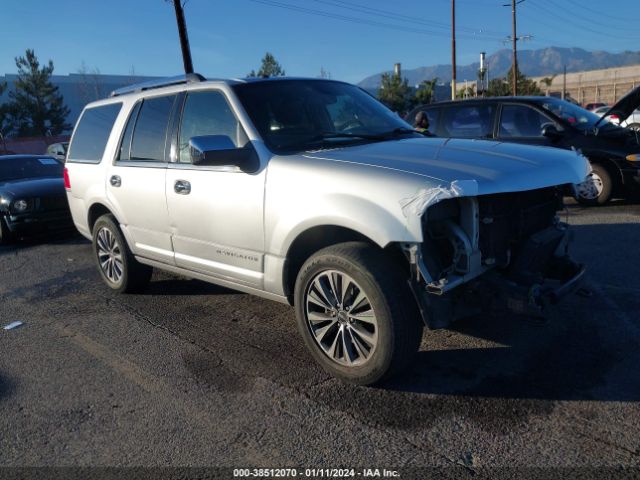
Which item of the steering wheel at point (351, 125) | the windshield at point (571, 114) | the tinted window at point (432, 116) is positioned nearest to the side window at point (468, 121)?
the tinted window at point (432, 116)

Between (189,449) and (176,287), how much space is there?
9.81 feet

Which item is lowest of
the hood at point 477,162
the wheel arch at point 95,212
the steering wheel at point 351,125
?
the wheel arch at point 95,212

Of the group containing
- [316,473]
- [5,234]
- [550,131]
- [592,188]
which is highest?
[550,131]

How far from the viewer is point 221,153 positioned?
3490 mm

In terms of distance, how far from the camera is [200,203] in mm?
4035

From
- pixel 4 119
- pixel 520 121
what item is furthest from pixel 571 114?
pixel 4 119

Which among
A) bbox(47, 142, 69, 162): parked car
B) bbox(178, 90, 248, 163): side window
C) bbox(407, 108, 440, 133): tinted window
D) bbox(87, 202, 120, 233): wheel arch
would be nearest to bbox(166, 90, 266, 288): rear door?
bbox(178, 90, 248, 163): side window

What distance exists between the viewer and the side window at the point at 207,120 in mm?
3909

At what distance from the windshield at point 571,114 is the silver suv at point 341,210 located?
4346 mm

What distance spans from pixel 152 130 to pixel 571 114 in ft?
20.8

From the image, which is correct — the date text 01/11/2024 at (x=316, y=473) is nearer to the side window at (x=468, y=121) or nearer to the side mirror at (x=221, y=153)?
the side mirror at (x=221, y=153)

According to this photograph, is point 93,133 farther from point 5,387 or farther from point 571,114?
point 571,114

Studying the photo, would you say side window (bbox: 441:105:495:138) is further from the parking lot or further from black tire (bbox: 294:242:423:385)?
black tire (bbox: 294:242:423:385)

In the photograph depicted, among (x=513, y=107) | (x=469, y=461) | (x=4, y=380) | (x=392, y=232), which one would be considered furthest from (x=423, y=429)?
(x=513, y=107)
